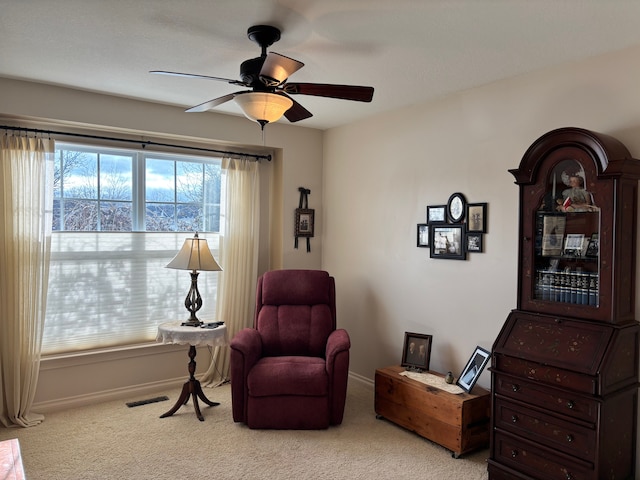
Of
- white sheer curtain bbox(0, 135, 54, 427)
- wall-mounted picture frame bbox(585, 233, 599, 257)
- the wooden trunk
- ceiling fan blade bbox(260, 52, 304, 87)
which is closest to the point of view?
ceiling fan blade bbox(260, 52, 304, 87)

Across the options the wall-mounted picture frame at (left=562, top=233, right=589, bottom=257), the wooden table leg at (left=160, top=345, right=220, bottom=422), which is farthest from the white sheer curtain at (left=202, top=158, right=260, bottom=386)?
the wall-mounted picture frame at (left=562, top=233, right=589, bottom=257)

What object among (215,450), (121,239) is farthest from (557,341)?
(121,239)

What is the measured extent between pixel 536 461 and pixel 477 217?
164 centimetres

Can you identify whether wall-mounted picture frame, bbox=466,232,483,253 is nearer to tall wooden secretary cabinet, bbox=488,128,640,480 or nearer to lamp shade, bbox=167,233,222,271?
tall wooden secretary cabinet, bbox=488,128,640,480

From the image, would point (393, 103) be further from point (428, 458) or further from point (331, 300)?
point (428, 458)

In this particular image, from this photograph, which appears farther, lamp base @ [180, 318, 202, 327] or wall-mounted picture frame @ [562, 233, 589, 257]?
lamp base @ [180, 318, 202, 327]

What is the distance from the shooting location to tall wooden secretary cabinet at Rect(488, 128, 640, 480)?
2.49 m

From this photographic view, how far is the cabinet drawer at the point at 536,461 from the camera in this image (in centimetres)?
249

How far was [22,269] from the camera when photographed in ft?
12.0

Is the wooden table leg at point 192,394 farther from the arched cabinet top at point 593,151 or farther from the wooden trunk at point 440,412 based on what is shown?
the arched cabinet top at point 593,151

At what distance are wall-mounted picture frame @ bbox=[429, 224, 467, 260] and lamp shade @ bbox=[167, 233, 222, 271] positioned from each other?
1.77 meters

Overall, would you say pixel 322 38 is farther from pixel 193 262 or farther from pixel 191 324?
pixel 191 324

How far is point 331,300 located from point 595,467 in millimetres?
2290

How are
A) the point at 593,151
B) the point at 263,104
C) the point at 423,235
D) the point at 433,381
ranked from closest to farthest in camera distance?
the point at 263,104
the point at 593,151
the point at 433,381
the point at 423,235
